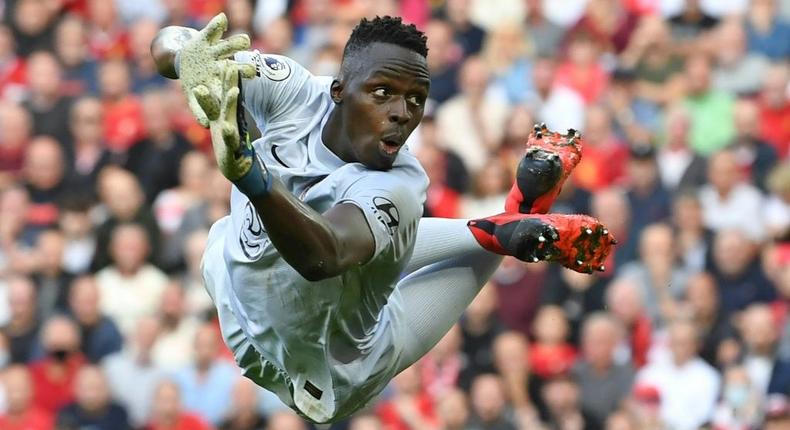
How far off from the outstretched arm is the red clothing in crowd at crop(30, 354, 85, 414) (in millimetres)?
5327

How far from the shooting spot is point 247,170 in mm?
5109

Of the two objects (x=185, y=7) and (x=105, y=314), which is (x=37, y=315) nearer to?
(x=105, y=314)

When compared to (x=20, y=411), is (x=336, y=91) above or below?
above

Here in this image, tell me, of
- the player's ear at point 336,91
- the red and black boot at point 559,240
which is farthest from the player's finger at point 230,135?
the red and black boot at point 559,240

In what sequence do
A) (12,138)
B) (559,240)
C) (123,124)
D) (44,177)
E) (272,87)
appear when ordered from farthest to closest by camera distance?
(123,124)
(12,138)
(44,177)
(559,240)
(272,87)

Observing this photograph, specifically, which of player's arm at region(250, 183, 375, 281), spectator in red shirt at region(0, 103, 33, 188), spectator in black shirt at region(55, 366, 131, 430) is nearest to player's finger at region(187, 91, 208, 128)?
player's arm at region(250, 183, 375, 281)

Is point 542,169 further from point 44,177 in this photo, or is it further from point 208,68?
point 44,177

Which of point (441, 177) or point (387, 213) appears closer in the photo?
point (387, 213)

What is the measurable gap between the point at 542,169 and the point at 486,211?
4.00m

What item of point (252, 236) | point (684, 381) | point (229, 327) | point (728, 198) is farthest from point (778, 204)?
point (252, 236)

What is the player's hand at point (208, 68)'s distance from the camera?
16.5 ft

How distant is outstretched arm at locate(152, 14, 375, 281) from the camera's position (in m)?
5.04

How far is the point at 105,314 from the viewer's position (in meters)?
10.7

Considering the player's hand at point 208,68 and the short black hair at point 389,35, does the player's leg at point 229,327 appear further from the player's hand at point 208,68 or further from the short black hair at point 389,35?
the player's hand at point 208,68
